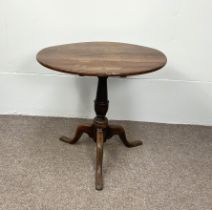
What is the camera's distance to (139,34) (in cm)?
207

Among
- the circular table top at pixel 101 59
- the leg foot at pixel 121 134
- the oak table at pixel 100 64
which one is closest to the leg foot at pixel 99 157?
the oak table at pixel 100 64

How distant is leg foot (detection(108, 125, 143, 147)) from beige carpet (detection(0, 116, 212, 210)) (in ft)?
0.13

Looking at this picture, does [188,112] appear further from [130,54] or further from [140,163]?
[130,54]

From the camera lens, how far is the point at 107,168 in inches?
71.4

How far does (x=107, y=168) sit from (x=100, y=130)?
0.23m

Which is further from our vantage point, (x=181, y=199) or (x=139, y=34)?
(x=139, y=34)

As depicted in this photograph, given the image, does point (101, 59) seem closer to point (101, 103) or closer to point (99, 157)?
point (101, 103)

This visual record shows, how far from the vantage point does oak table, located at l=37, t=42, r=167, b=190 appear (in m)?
1.41

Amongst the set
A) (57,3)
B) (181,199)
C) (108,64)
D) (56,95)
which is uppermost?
(57,3)

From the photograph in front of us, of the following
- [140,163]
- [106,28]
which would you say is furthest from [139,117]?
[106,28]

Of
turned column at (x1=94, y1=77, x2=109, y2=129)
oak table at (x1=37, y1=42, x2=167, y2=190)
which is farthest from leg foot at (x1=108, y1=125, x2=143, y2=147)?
turned column at (x1=94, y1=77, x2=109, y2=129)

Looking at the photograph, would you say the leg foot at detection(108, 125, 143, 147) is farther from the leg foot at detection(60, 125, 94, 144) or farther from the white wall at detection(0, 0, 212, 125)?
the white wall at detection(0, 0, 212, 125)

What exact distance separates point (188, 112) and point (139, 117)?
1.21 ft

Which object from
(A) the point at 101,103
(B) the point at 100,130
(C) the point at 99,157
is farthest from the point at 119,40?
(C) the point at 99,157
